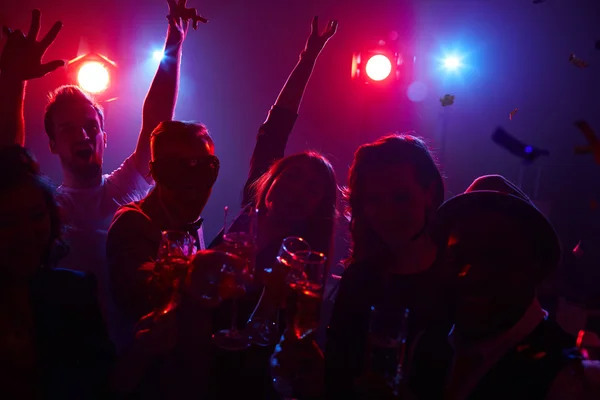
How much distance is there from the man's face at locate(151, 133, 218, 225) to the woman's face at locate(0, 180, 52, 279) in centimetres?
51

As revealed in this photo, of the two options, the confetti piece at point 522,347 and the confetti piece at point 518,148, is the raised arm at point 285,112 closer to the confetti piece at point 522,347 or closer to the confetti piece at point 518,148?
the confetti piece at point 518,148

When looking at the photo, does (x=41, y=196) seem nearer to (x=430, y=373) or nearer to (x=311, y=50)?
(x=430, y=373)

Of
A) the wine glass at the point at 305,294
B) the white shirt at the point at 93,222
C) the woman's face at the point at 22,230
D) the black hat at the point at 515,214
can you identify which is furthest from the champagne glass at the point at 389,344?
the white shirt at the point at 93,222

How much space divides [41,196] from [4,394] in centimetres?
70

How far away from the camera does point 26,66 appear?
2064 mm

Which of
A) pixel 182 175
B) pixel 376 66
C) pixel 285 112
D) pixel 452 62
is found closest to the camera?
pixel 182 175

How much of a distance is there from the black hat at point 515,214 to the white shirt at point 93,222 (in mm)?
1777

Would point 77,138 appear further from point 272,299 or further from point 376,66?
point 376,66

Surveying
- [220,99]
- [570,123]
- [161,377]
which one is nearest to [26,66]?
[161,377]

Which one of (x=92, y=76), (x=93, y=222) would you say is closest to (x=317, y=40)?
(x=93, y=222)

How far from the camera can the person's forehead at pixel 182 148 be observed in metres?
1.98

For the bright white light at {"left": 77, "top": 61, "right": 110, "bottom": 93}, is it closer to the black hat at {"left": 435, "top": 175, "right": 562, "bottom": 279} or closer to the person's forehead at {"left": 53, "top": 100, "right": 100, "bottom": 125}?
the person's forehead at {"left": 53, "top": 100, "right": 100, "bottom": 125}

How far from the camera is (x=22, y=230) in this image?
1524 millimetres

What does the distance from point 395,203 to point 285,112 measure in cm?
143
